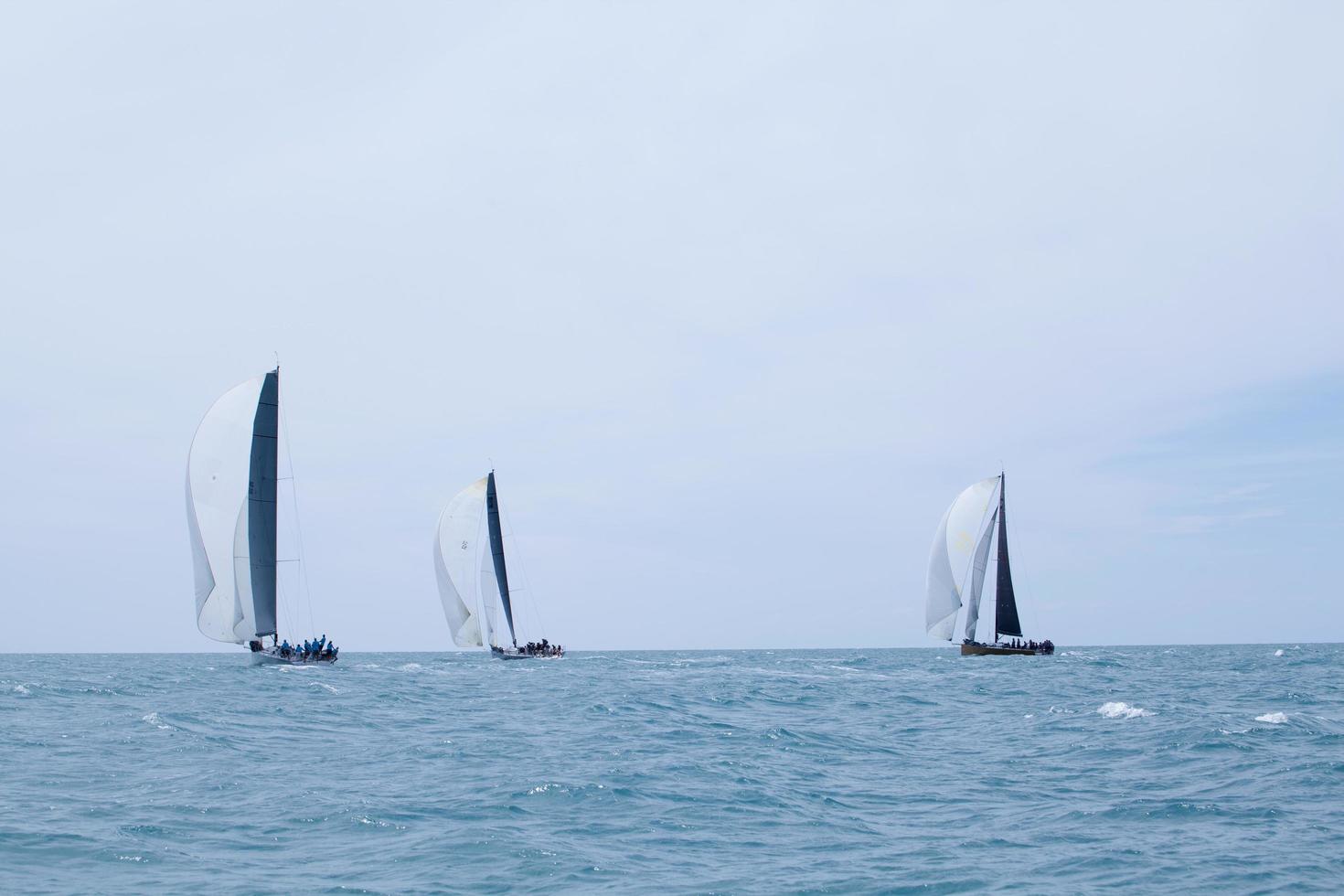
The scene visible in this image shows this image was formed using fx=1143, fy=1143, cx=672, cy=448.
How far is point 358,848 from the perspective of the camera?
14227 mm

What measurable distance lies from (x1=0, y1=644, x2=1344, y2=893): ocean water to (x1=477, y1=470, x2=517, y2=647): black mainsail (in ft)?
134

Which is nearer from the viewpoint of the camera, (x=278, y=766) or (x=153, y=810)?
(x=153, y=810)

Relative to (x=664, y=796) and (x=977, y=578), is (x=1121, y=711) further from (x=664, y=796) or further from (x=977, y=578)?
(x=977, y=578)

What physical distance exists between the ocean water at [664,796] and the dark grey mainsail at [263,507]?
654 inches

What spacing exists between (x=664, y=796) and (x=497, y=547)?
190 feet

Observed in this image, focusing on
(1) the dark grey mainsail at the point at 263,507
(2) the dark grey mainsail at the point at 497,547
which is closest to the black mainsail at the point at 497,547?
(2) the dark grey mainsail at the point at 497,547

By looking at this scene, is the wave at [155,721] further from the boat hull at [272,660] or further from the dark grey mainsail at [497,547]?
the dark grey mainsail at [497,547]

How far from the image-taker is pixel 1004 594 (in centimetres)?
7700

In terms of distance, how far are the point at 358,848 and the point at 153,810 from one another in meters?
3.89

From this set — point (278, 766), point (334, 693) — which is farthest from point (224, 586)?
point (278, 766)

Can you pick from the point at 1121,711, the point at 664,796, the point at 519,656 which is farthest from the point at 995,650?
the point at 664,796

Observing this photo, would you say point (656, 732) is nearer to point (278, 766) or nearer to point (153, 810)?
point (278, 766)

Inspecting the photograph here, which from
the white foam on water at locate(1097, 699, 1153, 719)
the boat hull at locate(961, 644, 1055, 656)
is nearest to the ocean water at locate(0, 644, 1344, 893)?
the white foam on water at locate(1097, 699, 1153, 719)

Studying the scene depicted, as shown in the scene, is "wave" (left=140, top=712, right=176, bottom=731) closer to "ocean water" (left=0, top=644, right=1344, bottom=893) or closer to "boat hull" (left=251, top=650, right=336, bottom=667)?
"ocean water" (left=0, top=644, right=1344, bottom=893)
